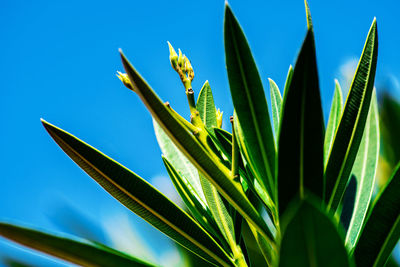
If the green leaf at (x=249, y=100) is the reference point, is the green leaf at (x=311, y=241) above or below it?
below

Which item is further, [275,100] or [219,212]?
[275,100]

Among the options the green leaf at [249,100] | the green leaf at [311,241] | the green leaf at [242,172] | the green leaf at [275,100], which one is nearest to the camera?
the green leaf at [311,241]

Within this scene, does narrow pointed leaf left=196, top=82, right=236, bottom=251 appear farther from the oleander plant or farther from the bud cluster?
the bud cluster

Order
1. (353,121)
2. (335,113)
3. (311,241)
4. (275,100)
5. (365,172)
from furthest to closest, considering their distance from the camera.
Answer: (275,100) < (335,113) < (365,172) < (353,121) < (311,241)

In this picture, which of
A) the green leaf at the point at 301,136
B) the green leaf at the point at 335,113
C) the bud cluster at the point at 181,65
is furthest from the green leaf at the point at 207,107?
the green leaf at the point at 301,136

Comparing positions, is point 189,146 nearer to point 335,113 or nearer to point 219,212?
point 219,212

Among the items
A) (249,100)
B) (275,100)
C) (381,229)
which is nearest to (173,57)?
(249,100)

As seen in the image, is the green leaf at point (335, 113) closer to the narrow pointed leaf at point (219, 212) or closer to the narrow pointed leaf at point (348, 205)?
the narrow pointed leaf at point (348, 205)

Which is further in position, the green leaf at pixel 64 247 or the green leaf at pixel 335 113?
the green leaf at pixel 335 113
